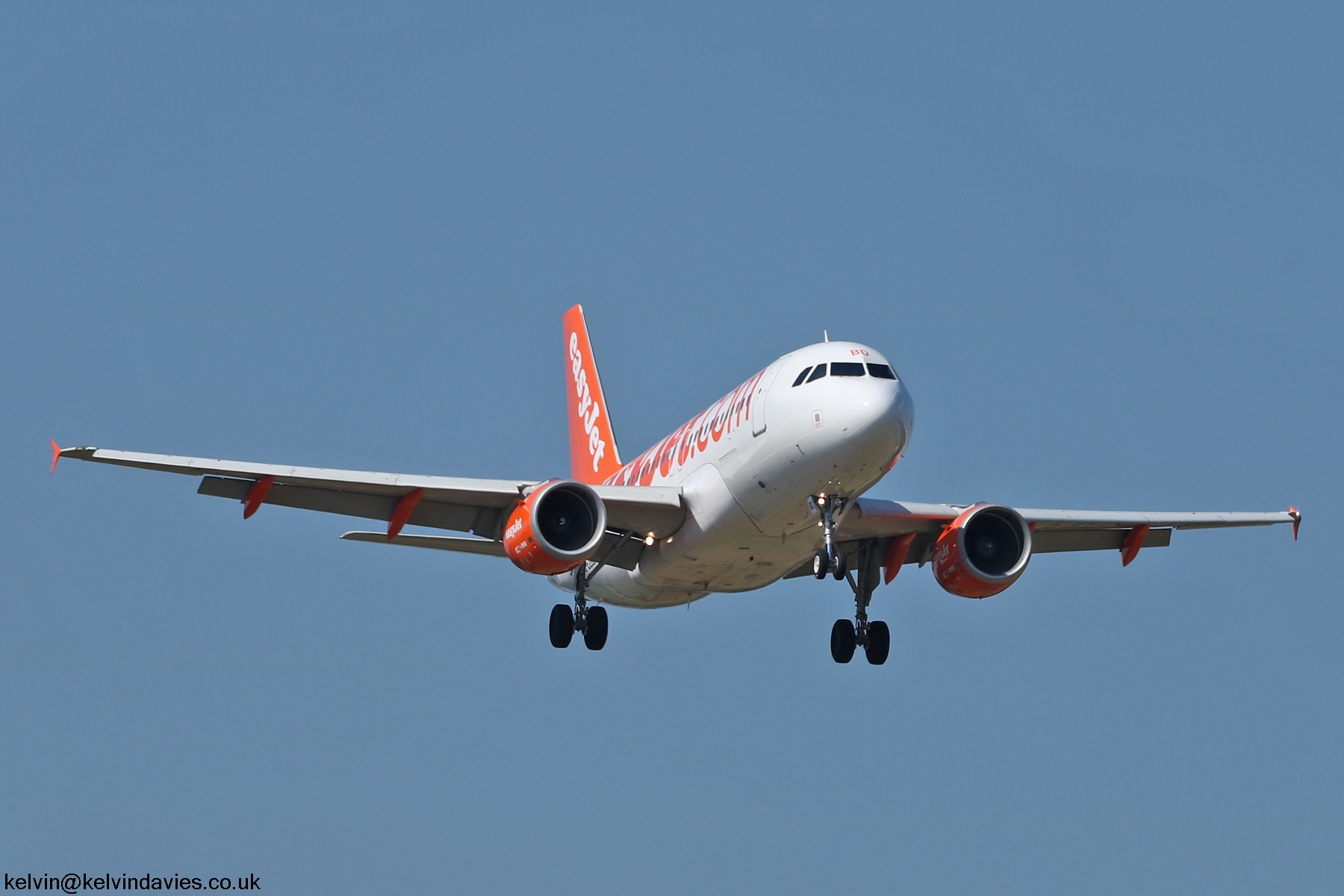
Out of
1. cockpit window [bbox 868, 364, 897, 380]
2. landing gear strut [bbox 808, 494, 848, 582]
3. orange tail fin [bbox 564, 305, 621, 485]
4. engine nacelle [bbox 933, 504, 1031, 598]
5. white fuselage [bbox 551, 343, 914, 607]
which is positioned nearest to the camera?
white fuselage [bbox 551, 343, 914, 607]

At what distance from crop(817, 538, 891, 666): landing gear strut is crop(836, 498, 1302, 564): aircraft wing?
0.75 meters

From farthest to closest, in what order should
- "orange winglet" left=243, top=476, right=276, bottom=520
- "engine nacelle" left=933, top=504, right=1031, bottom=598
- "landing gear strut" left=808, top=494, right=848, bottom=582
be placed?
"engine nacelle" left=933, top=504, right=1031, bottom=598
"orange winglet" left=243, top=476, right=276, bottom=520
"landing gear strut" left=808, top=494, right=848, bottom=582

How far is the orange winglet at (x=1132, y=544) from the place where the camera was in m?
39.3

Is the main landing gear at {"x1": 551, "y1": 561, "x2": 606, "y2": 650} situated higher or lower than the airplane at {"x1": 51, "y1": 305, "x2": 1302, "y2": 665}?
lower

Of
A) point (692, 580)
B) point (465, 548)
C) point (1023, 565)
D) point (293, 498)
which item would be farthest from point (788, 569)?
point (293, 498)

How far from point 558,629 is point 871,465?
9.59m

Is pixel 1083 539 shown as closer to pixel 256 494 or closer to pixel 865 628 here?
pixel 865 628

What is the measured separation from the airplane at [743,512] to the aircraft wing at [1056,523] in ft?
0.16

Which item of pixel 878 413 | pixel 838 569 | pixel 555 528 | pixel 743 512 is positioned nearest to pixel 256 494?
pixel 555 528

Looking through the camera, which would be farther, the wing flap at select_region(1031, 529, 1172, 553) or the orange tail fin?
the orange tail fin

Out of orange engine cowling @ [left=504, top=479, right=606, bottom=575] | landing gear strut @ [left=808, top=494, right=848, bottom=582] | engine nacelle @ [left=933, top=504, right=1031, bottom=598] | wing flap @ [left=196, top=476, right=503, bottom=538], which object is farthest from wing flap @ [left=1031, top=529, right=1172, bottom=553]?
wing flap @ [left=196, top=476, right=503, bottom=538]

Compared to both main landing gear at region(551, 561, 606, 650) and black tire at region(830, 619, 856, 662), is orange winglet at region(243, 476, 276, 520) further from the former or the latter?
black tire at region(830, 619, 856, 662)

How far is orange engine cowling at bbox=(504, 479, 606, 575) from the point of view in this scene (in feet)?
107

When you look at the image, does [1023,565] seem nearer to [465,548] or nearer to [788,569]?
[788,569]
